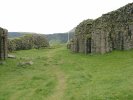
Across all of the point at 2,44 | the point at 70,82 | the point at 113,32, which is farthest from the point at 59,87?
the point at 113,32

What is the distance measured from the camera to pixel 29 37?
8444 centimetres

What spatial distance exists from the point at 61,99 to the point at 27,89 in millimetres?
4485

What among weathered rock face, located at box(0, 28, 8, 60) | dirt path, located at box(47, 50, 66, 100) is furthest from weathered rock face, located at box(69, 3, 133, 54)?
dirt path, located at box(47, 50, 66, 100)

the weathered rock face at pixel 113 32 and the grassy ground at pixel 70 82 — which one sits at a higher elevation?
the weathered rock face at pixel 113 32

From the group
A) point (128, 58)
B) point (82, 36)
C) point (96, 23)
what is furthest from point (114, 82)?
point (82, 36)

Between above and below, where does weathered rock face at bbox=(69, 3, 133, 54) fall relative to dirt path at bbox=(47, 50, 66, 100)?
above

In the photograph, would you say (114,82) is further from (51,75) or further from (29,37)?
(29,37)

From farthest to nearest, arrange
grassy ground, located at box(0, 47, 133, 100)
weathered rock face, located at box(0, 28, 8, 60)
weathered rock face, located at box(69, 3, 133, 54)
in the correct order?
1. weathered rock face, located at box(0, 28, 8, 60)
2. weathered rock face, located at box(69, 3, 133, 54)
3. grassy ground, located at box(0, 47, 133, 100)

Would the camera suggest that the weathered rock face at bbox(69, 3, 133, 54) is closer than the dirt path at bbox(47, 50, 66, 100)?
No

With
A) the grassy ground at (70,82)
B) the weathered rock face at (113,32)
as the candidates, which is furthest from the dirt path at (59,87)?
the weathered rock face at (113,32)

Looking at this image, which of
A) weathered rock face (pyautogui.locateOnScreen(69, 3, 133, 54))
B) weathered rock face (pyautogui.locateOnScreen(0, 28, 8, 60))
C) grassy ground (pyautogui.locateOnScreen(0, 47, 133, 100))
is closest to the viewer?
grassy ground (pyautogui.locateOnScreen(0, 47, 133, 100))

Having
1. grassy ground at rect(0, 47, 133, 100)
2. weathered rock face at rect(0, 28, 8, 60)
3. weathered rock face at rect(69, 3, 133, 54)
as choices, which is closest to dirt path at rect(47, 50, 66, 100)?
grassy ground at rect(0, 47, 133, 100)

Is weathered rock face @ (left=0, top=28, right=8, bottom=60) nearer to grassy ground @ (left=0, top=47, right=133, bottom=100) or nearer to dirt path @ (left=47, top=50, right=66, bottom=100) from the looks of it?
grassy ground @ (left=0, top=47, right=133, bottom=100)

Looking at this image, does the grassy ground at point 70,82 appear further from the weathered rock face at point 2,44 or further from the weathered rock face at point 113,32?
the weathered rock face at point 2,44
